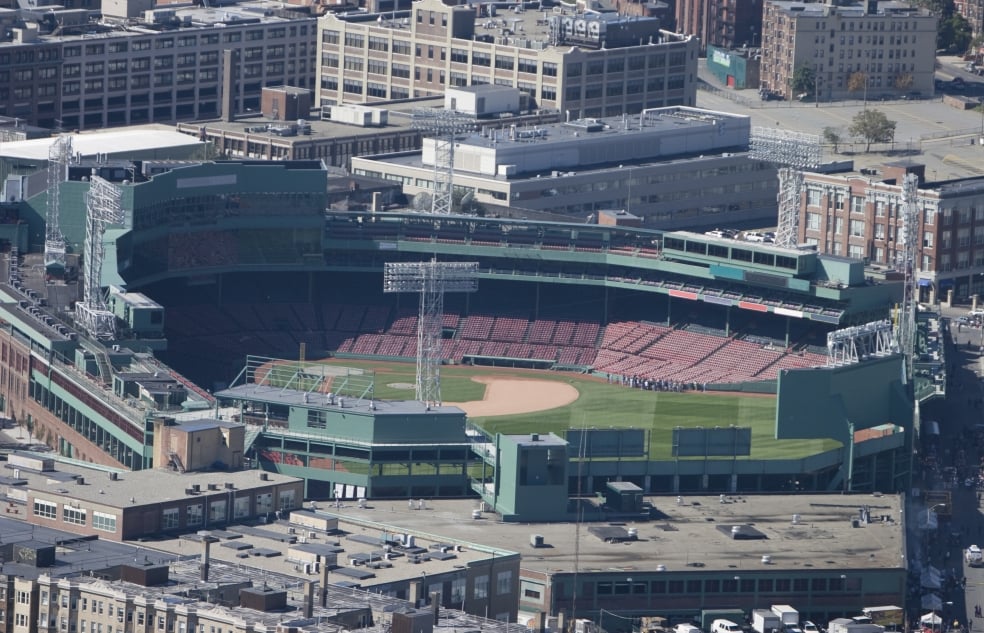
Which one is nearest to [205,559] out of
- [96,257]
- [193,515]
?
[193,515]

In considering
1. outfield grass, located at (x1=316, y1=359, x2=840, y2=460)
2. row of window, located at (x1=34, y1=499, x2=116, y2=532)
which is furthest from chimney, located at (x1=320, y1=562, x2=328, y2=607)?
outfield grass, located at (x1=316, y1=359, x2=840, y2=460)

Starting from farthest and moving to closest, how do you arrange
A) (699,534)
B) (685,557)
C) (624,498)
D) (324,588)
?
1. (624,498)
2. (699,534)
3. (685,557)
4. (324,588)

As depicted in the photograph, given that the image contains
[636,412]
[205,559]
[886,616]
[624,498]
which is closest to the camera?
[205,559]

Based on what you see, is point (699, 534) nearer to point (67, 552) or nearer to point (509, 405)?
point (509, 405)

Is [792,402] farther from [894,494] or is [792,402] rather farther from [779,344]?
[779,344]

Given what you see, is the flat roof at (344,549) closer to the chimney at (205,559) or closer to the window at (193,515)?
the window at (193,515)

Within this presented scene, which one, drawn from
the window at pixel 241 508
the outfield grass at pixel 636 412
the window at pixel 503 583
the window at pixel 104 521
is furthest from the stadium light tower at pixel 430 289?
the window at pixel 104 521
